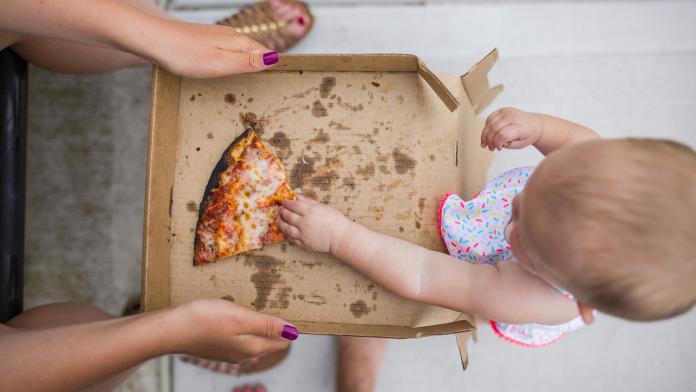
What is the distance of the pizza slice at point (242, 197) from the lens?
78 cm

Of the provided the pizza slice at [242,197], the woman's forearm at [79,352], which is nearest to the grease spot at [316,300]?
the pizza slice at [242,197]

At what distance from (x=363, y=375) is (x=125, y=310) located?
2.02ft

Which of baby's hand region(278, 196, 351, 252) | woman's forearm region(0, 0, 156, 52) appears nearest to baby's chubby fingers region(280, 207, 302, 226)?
baby's hand region(278, 196, 351, 252)

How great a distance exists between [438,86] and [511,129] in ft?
0.57

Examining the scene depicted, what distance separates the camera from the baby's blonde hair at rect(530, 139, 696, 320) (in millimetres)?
525

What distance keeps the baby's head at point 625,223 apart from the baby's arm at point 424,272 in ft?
0.48

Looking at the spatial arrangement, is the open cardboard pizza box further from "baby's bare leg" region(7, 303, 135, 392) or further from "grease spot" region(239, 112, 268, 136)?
"baby's bare leg" region(7, 303, 135, 392)

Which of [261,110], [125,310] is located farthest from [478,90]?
[125,310]

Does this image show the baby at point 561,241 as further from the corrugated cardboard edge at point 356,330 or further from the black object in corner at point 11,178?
the black object in corner at point 11,178

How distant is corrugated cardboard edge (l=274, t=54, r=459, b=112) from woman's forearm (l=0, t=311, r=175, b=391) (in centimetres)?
42

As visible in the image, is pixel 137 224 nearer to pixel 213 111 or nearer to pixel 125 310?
pixel 125 310

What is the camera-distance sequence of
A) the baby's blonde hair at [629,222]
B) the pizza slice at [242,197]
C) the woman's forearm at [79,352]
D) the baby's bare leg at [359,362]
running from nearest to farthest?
the baby's blonde hair at [629,222], the woman's forearm at [79,352], the pizza slice at [242,197], the baby's bare leg at [359,362]

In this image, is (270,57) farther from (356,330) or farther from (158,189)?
(356,330)

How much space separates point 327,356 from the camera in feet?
4.04
